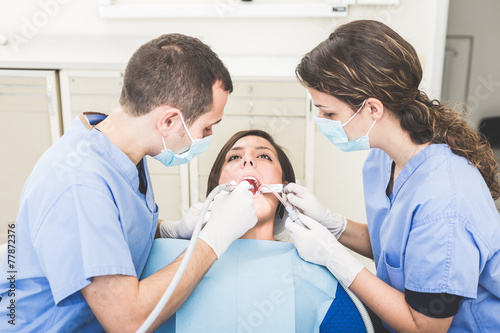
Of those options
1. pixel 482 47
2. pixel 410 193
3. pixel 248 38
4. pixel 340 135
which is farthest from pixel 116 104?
pixel 482 47

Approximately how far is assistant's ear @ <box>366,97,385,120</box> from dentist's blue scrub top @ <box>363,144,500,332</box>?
17cm

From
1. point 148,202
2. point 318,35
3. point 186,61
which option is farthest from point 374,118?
point 318,35

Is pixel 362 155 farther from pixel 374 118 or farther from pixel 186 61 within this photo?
pixel 186 61

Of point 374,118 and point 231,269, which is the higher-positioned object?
point 374,118

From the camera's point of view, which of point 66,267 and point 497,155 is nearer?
point 66,267

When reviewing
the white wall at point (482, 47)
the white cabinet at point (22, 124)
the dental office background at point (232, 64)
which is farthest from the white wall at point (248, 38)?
the white wall at point (482, 47)

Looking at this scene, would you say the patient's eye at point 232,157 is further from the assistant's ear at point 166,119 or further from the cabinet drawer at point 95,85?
the cabinet drawer at point 95,85

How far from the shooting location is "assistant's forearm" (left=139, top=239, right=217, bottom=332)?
1072 mm

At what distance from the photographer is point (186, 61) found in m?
1.25

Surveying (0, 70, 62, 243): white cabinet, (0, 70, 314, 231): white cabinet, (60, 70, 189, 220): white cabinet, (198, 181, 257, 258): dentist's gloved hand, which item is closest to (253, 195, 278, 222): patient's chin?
(198, 181, 257, 258): dentist's gloved hand

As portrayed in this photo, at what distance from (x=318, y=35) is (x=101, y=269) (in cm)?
255

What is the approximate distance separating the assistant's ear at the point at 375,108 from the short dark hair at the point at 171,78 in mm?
478

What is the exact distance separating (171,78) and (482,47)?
3309 millimetres

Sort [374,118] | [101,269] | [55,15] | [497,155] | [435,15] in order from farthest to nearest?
[497,155], [55,15], [435,15], [374,118], [101,269]
